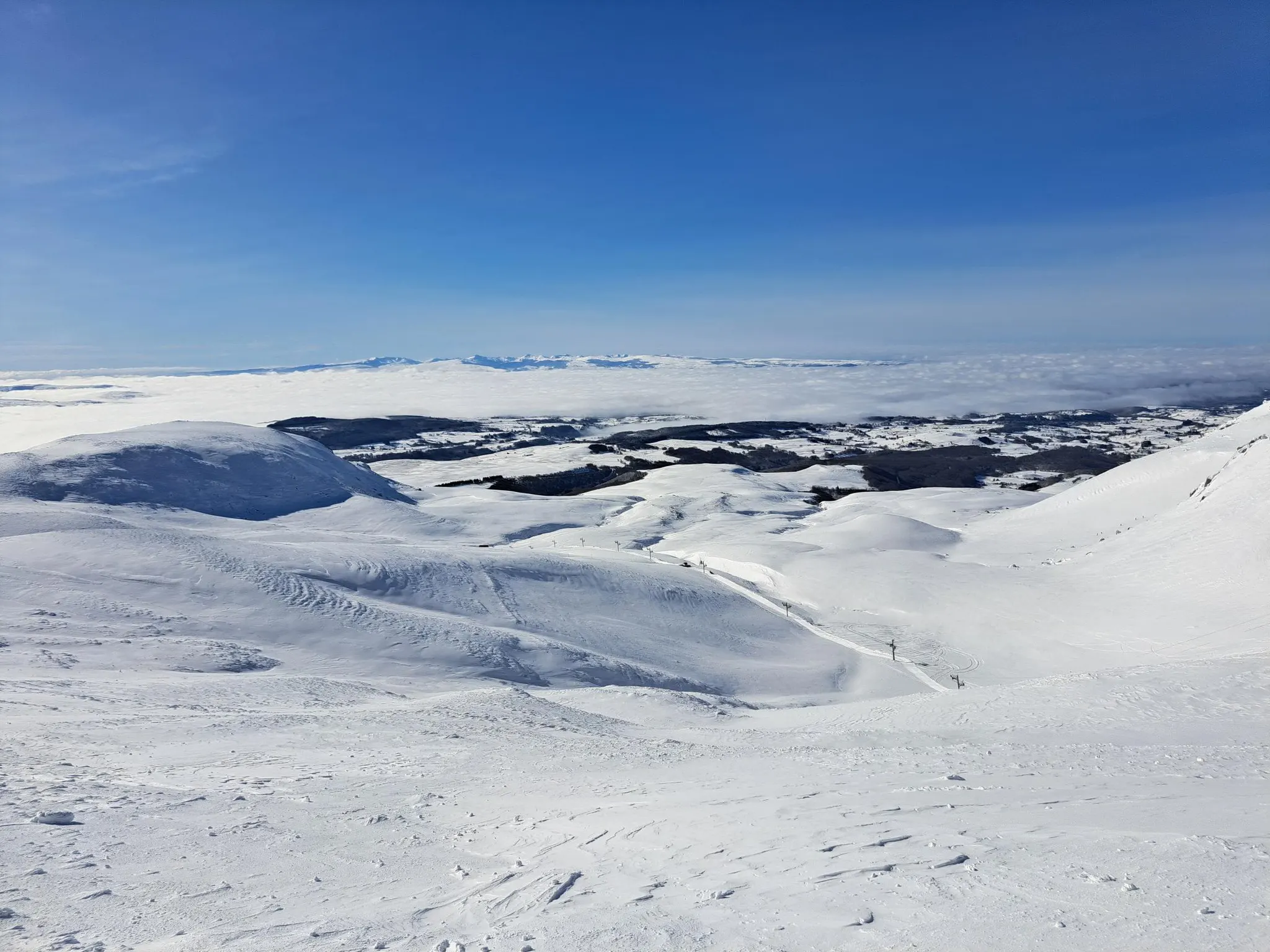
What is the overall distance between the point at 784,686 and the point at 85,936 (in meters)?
19.6

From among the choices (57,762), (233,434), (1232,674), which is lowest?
(1232,674)

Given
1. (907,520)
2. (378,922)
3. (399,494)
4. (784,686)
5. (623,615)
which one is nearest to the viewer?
(378,922)

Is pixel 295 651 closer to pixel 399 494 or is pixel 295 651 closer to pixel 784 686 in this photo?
pixel 784 686

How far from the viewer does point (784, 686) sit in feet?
73.0

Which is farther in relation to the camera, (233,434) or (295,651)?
(233,434)

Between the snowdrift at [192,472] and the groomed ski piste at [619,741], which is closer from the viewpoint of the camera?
the groomed ski piste at [619,741]

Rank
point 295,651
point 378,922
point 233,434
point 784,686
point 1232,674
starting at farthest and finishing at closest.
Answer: point 233,434 < point 784,686 < point 295,651 < point 1232,674 < point 378,922

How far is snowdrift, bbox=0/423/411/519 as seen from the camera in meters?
35.0

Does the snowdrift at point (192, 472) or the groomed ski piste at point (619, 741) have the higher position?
the snowdrift at point (192, 472)

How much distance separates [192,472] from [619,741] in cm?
3870

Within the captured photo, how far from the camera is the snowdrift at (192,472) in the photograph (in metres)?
35.0

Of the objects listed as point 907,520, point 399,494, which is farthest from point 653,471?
point 907,520

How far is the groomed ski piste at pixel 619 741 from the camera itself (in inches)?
202

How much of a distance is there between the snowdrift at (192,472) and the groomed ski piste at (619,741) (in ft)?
1.85
